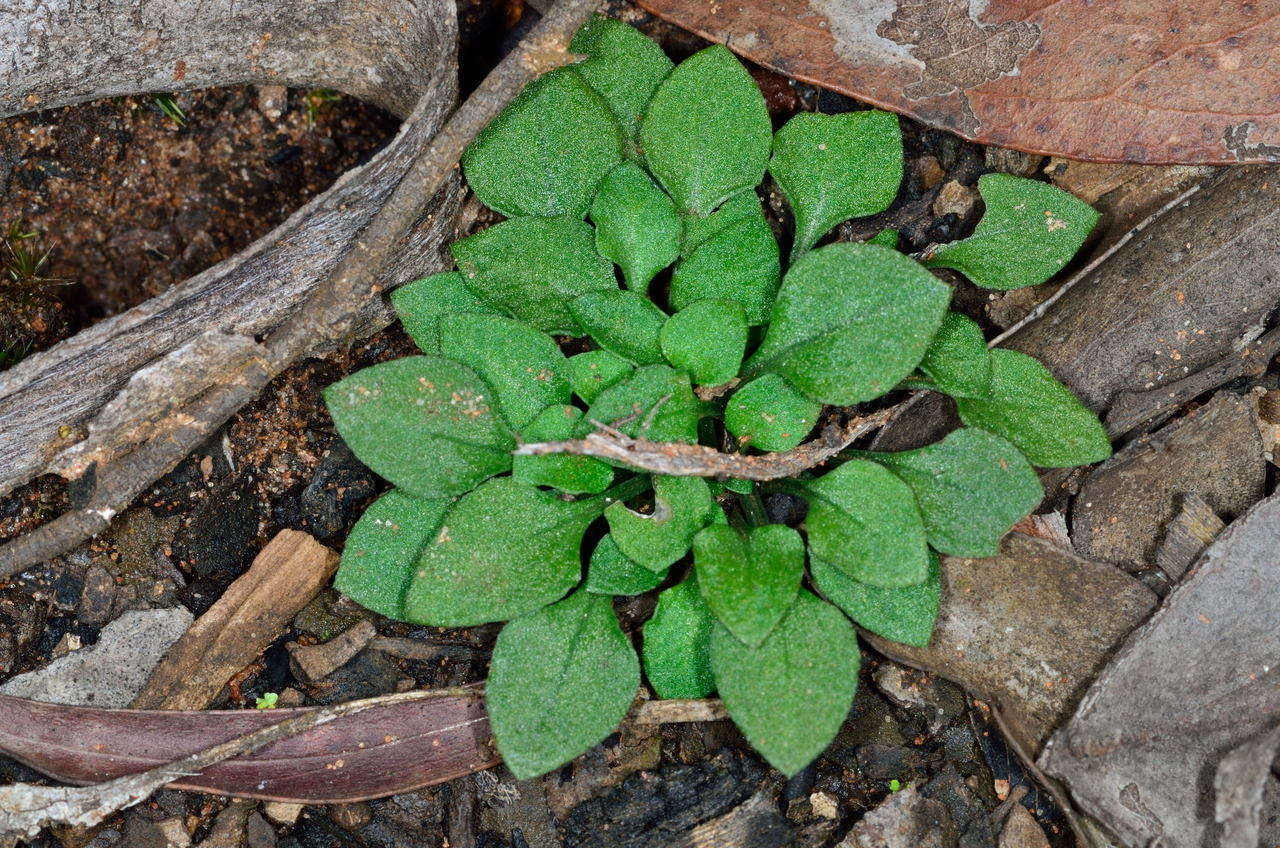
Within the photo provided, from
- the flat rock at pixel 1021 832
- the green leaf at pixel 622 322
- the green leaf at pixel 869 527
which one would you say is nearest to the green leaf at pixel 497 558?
the green leaf at pixel 622 322

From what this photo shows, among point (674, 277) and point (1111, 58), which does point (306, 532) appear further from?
point (1111, 58)

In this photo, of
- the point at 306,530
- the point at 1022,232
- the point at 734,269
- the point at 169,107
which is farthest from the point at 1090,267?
the point at 169,107

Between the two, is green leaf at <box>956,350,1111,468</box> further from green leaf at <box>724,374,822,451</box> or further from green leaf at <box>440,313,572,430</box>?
green leaf at <box>440,313,572,430</box>

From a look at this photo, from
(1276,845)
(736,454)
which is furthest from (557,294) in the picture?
(1276,845)

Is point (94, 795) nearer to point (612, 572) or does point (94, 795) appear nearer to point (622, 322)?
point (612, 572)

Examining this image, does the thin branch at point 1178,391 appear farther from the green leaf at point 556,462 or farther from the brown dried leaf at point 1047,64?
the green leaf at point 556,462

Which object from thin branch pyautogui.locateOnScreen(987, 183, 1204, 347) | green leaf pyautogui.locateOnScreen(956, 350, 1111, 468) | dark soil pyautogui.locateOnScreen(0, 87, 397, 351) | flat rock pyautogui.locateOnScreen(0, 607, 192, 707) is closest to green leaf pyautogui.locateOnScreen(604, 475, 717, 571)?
green leaf pyautogui.locateOnScreen(956, 350, 1111, 468)

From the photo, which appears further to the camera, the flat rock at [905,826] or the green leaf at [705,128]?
the green leaf at [705,128]
